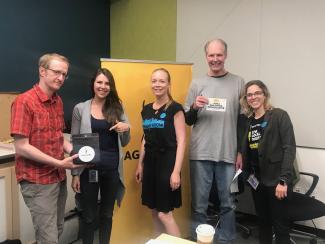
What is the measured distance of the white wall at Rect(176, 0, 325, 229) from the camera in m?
2.91

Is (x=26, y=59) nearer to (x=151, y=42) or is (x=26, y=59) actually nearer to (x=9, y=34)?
(x=9, y=34)

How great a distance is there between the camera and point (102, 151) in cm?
211

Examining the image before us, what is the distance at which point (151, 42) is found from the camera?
13.3ft

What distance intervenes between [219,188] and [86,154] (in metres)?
1.15

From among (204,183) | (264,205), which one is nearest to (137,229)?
(204,183)

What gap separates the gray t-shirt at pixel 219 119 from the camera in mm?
2348

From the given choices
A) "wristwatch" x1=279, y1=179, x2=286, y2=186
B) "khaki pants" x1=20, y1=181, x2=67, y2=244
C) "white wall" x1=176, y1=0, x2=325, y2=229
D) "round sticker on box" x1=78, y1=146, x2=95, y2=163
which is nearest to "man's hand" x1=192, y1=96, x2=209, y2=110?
"wristwatch" x1=279, y1=179, x2=286, y2=186

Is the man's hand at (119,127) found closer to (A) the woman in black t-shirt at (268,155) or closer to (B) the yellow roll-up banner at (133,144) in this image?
(B) the yellow roll-up banner at (133,144)

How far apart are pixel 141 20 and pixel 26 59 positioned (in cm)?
158

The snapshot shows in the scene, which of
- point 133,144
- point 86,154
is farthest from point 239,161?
point 86,154

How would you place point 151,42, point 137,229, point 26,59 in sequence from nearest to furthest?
point 137,229 < point 26,59 < point 151,42

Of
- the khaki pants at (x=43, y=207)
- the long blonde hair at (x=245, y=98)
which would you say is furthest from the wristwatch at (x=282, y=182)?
the khaki pants at (x=43, y=207)

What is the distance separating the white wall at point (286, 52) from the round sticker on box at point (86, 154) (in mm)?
2100

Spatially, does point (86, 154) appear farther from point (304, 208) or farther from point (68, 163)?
point (304, 208)
